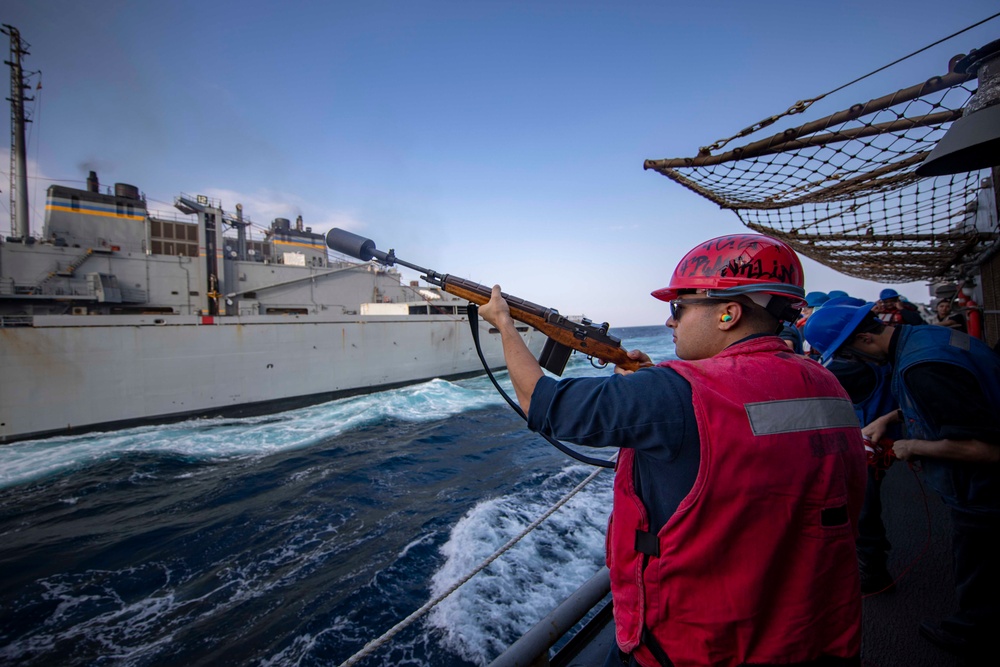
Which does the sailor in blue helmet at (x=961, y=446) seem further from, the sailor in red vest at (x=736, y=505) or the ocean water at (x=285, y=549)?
the ocean water at (x=285, y=549)

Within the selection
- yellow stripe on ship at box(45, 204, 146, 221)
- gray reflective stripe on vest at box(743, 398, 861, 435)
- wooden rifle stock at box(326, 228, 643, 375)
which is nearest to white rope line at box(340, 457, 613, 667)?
wooden rifle stock at box(326, 228, 643, 375)

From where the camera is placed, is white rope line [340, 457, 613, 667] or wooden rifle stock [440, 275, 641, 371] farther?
wooden rifle stock [440, 275, 641, 371]

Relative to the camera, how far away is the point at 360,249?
3.52m

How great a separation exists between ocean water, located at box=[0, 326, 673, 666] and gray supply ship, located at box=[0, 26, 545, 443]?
2.82 meters

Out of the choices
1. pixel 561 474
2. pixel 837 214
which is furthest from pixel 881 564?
pixel 561 474

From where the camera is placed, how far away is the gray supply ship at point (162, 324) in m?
13.7

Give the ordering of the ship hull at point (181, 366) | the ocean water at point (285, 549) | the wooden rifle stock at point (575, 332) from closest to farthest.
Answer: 1. the wooden rifle stock at point (575, 332)
2. the ocean water at point (285, 549)
3. the ship hull at point (181, 366)

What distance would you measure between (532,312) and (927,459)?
7.87 ft

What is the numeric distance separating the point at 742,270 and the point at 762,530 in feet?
2.62

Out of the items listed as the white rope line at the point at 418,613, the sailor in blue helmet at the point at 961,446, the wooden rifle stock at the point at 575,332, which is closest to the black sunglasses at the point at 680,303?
the wooden rifle stock at the point at 575,332

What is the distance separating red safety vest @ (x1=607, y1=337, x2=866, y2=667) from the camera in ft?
3.32

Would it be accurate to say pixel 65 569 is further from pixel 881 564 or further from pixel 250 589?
pixel 881 564

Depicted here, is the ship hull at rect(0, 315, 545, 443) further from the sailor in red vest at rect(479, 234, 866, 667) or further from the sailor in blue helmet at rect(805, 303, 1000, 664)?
the sailor in blue helmet at rect(805, 303, 1000, 664)

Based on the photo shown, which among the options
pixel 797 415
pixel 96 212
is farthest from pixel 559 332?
pixel 96 212
